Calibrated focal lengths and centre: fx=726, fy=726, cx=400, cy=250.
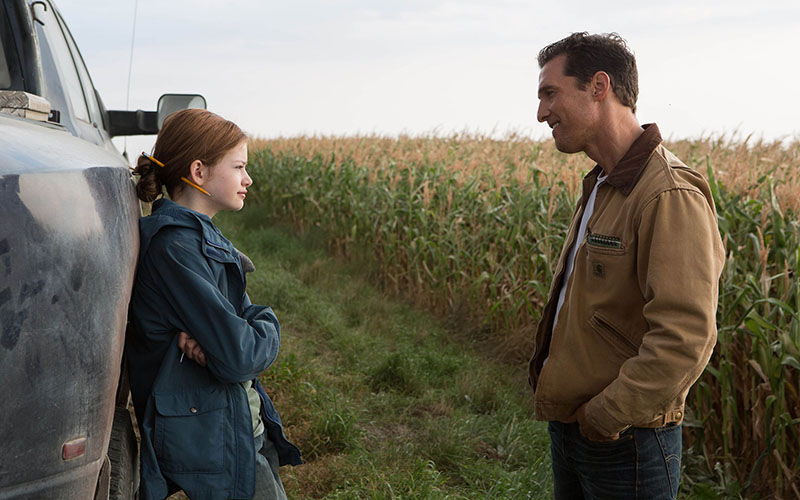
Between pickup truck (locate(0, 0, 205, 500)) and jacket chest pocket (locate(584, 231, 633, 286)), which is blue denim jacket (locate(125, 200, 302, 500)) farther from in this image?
jacket chest pocket (locate(584, 231, 633, 286))

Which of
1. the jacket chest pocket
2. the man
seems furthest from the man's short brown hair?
the jacket chest pocket

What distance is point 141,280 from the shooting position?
188 centimetres

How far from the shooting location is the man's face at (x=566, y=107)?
6.79ft

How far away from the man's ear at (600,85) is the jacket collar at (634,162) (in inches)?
6.3

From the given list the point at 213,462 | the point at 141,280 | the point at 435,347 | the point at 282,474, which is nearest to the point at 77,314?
the point at 141,280

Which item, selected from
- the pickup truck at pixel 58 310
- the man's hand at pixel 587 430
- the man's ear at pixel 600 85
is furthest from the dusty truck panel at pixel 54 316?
the man's ear at pixel 600 85

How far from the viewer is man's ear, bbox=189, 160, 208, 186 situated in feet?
6.65

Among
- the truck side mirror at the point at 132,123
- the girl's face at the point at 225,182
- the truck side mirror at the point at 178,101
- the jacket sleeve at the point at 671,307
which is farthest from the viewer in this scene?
the truck side mirror at the point at 132,123

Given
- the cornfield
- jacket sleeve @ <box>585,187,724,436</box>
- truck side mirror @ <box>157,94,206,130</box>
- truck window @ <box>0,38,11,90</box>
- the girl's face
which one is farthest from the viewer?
the cornfield

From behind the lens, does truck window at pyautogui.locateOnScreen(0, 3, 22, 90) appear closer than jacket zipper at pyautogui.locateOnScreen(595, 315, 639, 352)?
No

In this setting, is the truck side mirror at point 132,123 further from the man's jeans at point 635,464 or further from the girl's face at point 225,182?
the man's jeans at point 635,464

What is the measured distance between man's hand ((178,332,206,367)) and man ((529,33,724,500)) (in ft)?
3.25

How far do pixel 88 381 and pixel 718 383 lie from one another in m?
3.55

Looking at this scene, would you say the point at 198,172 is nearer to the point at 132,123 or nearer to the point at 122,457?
the point at 122,457
